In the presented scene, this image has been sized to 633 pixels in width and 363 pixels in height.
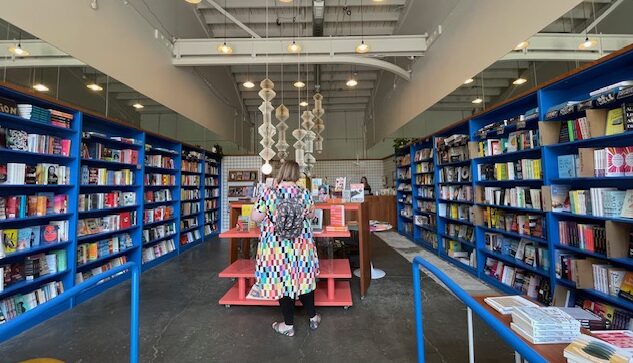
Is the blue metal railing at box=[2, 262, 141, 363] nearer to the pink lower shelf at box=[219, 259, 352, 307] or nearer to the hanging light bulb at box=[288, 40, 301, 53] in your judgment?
the pink lower shelf at box=[219, 259, 352, 307]

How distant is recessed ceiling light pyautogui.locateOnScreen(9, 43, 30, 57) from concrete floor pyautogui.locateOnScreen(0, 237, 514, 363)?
2.86m

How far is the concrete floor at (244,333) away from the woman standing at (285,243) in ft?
1.17

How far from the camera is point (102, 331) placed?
2.70 m

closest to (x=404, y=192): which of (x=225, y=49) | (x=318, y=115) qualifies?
(x=318, y=115)

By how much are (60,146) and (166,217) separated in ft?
8.61

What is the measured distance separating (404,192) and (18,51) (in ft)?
25.7

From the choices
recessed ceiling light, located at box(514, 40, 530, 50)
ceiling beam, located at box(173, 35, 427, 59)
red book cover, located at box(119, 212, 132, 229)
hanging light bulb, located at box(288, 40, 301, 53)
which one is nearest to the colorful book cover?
recessed ceiling light, located at box(514, 40, 530, 50)

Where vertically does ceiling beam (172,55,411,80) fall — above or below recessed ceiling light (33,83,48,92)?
above

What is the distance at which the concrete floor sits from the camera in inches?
90.3

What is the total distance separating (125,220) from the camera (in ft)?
14.3

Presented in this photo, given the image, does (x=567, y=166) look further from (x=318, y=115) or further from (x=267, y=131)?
(x=267, y=131)

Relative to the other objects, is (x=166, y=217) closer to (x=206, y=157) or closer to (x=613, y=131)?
(x=206, y=157)

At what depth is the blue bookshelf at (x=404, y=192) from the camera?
7.34 metres

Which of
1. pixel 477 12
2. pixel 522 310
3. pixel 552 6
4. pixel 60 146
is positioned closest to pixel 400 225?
pixel 477 12
